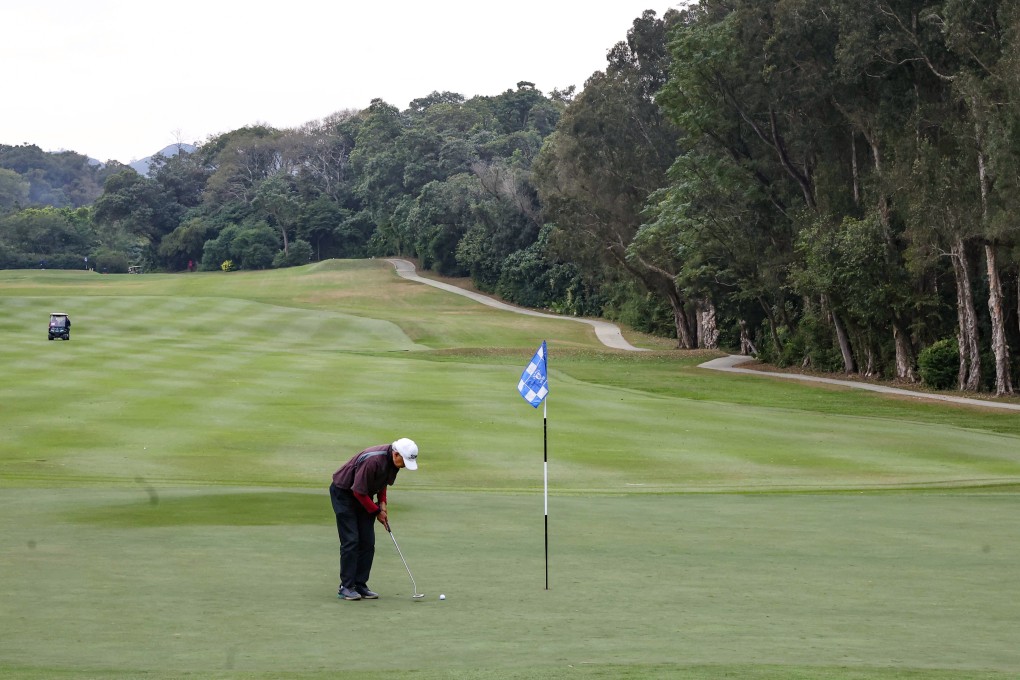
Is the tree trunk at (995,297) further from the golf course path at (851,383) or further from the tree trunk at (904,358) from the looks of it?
the tree trunk at (904,358)

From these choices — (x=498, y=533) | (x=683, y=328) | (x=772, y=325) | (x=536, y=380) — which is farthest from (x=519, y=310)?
(x=536, y=380)

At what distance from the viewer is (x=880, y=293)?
44.4 meters

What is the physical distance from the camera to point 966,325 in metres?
42.9

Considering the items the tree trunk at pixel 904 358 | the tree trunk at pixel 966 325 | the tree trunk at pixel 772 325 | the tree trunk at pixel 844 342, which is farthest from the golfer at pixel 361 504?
the tree trunk at pixel 772 325

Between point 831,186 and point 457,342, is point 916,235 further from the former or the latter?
point 457,342

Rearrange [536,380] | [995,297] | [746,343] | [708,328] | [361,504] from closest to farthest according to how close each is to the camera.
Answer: [361,504]
[536,380]
[995,297]
[746,343]
[708,328]

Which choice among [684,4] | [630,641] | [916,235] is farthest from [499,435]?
[684,4]

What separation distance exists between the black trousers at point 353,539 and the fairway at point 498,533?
313mm

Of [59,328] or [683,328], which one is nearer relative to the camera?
[59,328]

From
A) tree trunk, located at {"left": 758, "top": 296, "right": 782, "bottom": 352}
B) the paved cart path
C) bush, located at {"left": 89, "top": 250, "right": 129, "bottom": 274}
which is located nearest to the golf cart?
the paved cart path

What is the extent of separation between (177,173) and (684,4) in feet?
346

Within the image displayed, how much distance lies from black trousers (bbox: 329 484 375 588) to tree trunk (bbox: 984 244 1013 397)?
107ft

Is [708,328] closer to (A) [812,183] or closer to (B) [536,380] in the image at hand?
(A) [812,183]

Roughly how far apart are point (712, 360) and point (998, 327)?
22472mm
